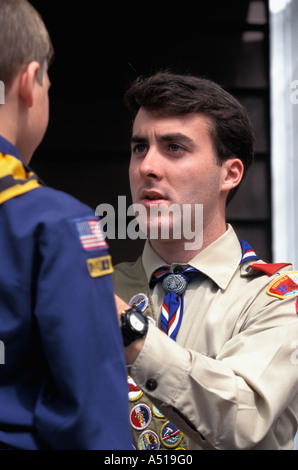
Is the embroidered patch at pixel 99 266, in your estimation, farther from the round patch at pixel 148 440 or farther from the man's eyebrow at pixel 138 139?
the man's eyebrow at pixel 138 139

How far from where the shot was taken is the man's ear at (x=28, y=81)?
1.16 metres

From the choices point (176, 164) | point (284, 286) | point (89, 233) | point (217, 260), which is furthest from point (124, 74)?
point (89, 233)

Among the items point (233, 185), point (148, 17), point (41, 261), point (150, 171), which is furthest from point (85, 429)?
point (148, 17)

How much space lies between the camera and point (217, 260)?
1964 millimetres

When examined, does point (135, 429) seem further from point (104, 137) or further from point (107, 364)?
point (104, 137)

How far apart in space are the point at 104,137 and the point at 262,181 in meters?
0.70

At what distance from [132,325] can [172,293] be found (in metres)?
0.62

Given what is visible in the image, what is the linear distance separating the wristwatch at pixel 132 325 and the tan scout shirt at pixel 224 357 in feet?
0.15

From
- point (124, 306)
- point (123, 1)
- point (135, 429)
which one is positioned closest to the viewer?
point (124, 306)

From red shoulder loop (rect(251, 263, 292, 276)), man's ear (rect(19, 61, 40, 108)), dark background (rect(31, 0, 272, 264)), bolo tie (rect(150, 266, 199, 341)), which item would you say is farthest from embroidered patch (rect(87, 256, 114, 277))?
dark background (rect(31, 0, 272, 264))

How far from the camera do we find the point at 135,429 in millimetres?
1805

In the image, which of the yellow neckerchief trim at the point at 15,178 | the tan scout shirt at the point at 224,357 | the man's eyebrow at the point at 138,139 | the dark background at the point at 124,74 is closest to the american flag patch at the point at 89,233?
the yellow neckerchief trim at the point at 15,178

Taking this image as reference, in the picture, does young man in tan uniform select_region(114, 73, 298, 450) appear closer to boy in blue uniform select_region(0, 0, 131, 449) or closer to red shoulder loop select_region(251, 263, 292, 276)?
red shoulder loop select_region(251, 263, 292, 276)

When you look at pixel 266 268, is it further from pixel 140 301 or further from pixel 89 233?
pixel 89 233
